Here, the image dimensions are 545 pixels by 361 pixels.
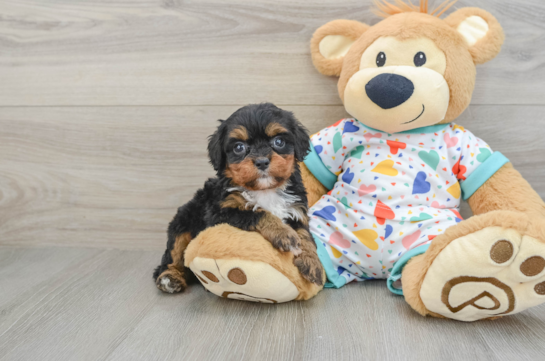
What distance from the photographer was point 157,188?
2029mm

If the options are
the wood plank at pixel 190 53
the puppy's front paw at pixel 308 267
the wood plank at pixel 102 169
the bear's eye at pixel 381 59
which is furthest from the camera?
the wood plank at pixel 102 169

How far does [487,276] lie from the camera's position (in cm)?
112

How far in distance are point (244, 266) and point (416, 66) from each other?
3.05ft

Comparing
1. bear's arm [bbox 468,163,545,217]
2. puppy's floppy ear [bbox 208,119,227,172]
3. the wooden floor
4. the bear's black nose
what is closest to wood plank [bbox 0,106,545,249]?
the wooden floor

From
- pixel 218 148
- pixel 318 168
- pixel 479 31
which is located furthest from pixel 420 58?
pixel 218 148

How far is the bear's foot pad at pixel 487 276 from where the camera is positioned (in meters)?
1.09

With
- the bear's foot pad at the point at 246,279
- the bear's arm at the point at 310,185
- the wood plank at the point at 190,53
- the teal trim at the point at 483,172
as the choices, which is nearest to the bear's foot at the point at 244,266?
the bear's foot pad at the point at 246,279

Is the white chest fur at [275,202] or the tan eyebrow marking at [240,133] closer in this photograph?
the tan eyebrow marking at [240,133]

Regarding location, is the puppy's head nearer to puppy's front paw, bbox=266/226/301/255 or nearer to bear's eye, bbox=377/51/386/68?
puppy's front paw, bbox=266/226/301/255

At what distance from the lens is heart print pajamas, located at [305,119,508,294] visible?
1461 millimetres

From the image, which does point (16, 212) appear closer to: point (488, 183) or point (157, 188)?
point (157, 188)

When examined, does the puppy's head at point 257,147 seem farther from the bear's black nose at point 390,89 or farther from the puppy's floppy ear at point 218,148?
the bear's black nose at point 390,89

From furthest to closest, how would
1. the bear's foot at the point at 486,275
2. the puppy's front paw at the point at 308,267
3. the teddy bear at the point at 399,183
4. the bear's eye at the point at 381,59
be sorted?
1. the bear's eye at the point at 381,59
2. the puppy's front paw at the point at 308,267
3. the teddy bear at the point at 399,183
4. the bear's foot at the point at 486,275

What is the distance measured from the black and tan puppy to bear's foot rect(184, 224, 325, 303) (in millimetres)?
39
